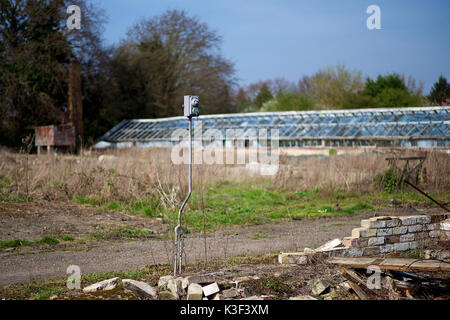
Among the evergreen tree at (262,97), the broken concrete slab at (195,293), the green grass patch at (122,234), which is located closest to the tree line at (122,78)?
the evergreen tree at (262,97)

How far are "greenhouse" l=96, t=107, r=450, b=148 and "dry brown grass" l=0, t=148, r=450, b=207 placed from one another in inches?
243

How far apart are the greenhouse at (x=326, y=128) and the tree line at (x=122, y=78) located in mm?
4139

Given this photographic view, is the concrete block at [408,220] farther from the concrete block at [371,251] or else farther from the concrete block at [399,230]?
the concrete block at [371,251]

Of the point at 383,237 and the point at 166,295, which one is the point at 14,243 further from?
the point at 383,237

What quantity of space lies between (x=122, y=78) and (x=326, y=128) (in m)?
18.1

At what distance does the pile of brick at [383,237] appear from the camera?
6367mm

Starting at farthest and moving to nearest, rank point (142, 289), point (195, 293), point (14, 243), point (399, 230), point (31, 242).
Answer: point (31, 242)
point (14, 243)
point (399, 230)
point (142, 289)
point (195, 293)

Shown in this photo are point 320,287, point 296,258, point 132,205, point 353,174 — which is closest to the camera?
point 320,287

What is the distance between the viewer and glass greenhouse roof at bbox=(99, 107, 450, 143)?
2203cm

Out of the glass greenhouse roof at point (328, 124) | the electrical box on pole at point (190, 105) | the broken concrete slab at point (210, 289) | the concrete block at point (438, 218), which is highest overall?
the glass greenhouse roof at point (328, 124)

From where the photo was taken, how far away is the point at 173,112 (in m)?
36.8

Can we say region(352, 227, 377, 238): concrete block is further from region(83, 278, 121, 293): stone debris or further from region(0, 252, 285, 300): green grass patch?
region(83, 278, 121, 293): stone debris

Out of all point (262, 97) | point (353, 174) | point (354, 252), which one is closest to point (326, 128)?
point (353, 174)

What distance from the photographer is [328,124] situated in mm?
25047
